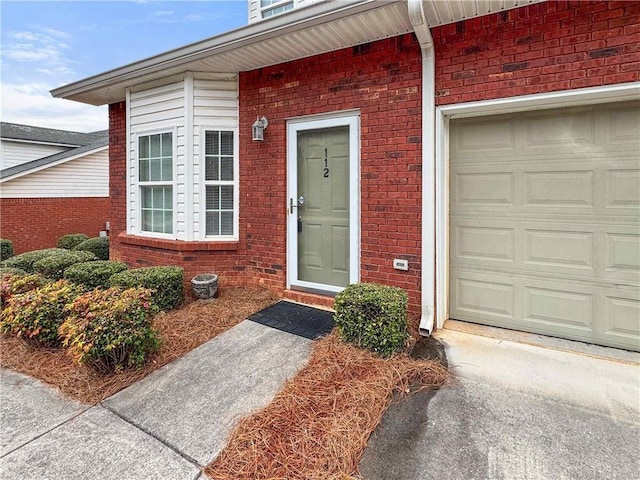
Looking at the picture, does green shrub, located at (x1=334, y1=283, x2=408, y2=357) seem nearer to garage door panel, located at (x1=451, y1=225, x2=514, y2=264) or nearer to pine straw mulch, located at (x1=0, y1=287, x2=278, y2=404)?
garage door panel, located at (x1=451, y1=225, x2=514, y2=264)

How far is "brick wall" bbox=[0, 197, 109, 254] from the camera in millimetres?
12102

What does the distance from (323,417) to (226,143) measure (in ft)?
13.2

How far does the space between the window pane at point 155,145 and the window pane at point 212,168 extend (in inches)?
36.9

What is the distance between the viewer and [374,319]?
3148 mm

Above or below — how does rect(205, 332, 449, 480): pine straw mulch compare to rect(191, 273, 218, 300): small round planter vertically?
below

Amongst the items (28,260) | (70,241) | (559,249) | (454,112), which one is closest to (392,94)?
(454,112)

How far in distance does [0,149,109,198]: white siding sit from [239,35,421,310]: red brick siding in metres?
12.1

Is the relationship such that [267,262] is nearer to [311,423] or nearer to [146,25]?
[311,423]

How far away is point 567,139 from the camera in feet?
10.9

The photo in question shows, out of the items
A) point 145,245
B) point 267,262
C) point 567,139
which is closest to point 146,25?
point 145,245

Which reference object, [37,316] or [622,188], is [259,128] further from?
[622,188]

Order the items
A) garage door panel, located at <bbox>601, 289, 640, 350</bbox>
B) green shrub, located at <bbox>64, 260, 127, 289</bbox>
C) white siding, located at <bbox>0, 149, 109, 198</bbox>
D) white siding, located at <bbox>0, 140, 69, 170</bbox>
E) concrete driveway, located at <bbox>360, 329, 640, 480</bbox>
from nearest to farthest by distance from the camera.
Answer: concrete driveway, located at <bbox>360, 329, 640, 480</bbox> → garage door panel, located at <bbox>601, 289, 640, 350</bbox> → green shrub, located at <bbox>64, 260, 127, 289</bbox> → white siding, located at <bbox>0, 149, 109, 198</bbox> → white siding, located at <bbox>0, 140, 69, 170</bbox>

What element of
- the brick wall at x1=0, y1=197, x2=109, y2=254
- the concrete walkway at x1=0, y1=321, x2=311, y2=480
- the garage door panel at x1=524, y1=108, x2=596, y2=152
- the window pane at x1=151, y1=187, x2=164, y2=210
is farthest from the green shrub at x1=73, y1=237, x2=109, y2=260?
the garage door panel at x1=524, y1=108, x2=596, y2=152

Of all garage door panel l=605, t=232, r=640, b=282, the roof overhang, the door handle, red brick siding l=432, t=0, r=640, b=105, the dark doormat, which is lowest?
the dark doormat
